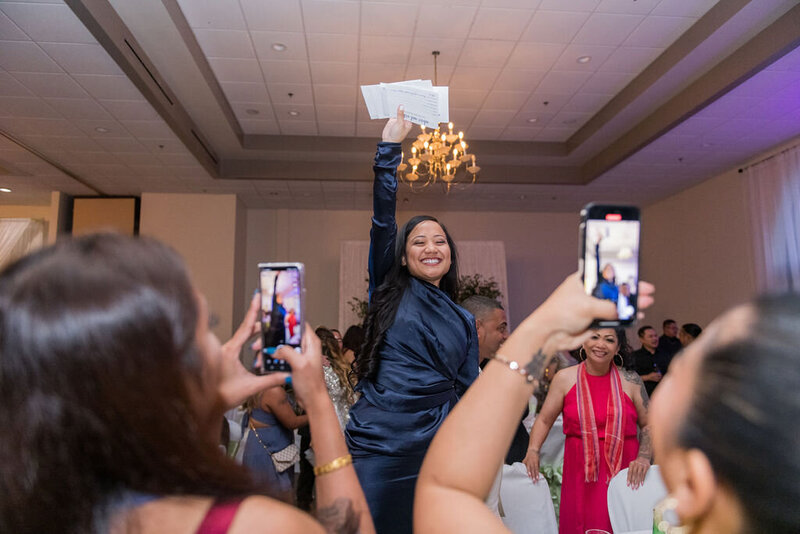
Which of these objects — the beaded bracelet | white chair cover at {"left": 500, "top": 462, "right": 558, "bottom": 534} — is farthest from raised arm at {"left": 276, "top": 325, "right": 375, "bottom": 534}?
white chair cover at {"left": 500, "top": 462, "right": 558, "bottom": 534}

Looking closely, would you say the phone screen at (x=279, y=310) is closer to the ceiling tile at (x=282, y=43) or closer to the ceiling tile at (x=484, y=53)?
the ceiling tile at (x=282, y=43)

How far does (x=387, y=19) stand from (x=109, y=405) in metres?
4.72

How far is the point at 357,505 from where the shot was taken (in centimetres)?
83

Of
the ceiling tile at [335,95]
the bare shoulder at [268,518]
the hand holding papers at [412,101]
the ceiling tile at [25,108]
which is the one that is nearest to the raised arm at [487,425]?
the bare shoulder at [268,518]

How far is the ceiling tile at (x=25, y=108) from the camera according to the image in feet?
18.0

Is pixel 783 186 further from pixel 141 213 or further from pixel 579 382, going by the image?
pixel 141 213

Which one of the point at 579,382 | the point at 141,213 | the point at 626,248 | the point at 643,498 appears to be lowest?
the point at 643,498

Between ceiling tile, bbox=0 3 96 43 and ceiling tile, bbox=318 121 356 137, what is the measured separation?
322 cm

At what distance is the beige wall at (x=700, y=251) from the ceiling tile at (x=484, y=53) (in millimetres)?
4583

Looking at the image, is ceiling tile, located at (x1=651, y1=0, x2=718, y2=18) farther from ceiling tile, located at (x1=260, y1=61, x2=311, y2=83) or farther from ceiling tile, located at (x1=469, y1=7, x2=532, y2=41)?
ceiling tile, located at (x1=260, y1=61, x2=311, y2=83)

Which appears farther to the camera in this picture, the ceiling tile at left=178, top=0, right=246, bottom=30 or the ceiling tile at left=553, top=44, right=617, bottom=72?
the ceiling tile at left=553, top=44, right=617, bottom=72

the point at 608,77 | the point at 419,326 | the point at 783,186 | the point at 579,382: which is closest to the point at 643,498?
the point at 579,382

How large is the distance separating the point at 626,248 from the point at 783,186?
314 inches

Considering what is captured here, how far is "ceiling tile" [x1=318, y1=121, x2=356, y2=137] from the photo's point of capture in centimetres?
727
